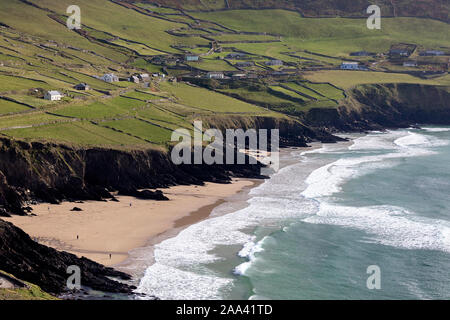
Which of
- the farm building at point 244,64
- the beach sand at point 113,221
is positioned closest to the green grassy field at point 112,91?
the farm building at point 244,64

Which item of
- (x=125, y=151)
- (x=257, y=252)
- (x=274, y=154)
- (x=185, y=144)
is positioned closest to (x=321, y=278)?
(x=257, y=252)

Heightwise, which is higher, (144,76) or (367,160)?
(144,76)

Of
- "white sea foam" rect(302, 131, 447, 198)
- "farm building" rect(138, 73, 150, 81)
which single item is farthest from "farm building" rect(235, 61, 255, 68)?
"white sea foam" rect(302, 131, 447, 198)

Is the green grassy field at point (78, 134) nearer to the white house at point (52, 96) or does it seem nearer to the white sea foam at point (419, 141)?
the white house at point (52, 96)

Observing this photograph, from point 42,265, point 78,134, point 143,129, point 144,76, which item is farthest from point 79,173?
point 144,76

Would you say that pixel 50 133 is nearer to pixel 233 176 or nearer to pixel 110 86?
pixel 233 176

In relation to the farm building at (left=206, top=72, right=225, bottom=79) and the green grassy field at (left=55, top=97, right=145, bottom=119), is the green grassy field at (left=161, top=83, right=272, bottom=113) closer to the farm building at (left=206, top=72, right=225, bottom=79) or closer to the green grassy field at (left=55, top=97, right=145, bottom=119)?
the farm building at (left=206, top=72, right=225, bottom=79)

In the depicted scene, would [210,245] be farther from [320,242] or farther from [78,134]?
[78,134]
